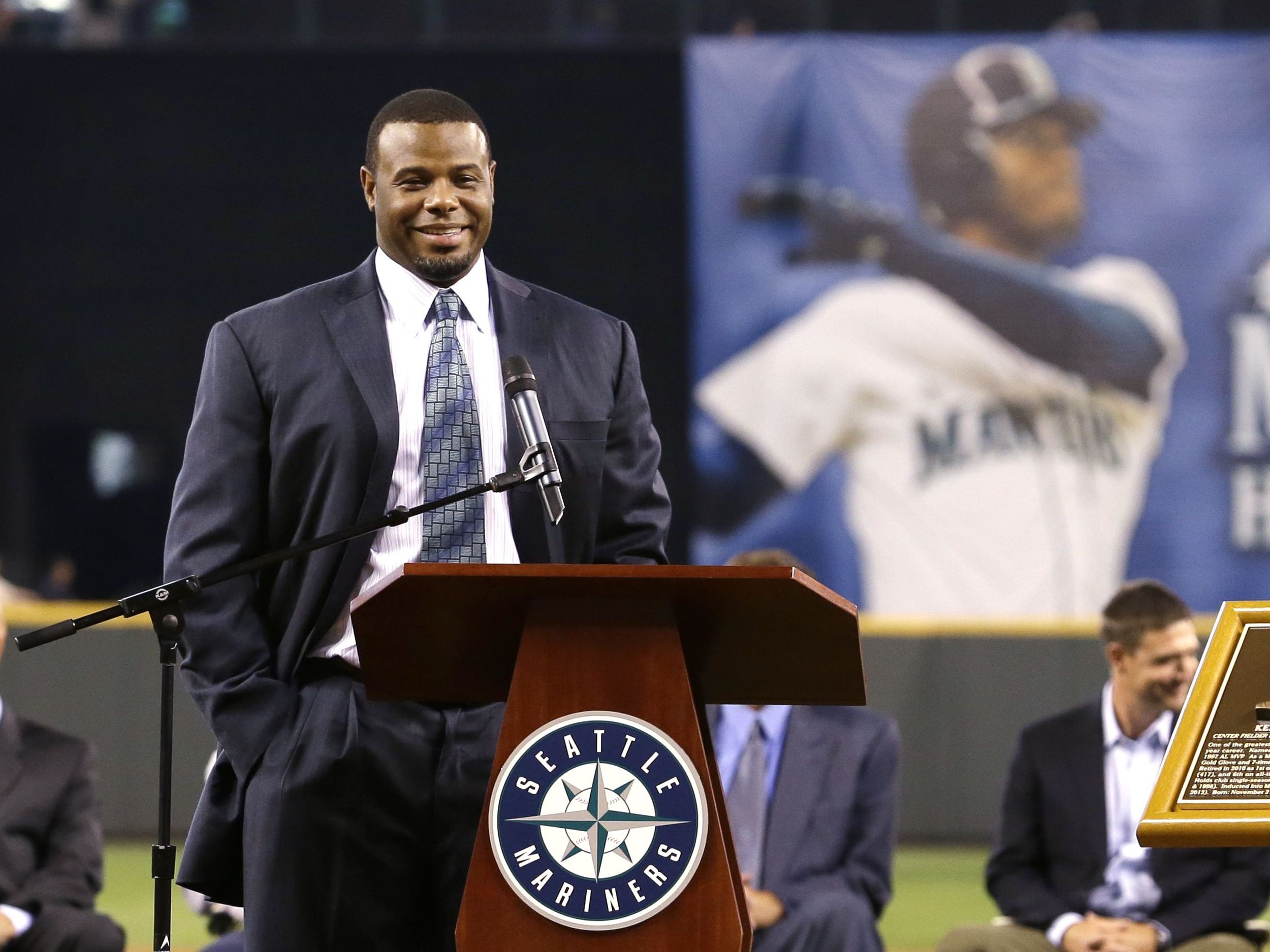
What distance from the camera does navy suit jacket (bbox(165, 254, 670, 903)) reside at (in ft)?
7.94

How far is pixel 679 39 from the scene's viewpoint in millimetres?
11797

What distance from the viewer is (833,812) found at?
4.52 meters

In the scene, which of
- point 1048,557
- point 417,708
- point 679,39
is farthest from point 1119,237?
point 417,708

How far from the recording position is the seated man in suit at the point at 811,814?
14.3 feet

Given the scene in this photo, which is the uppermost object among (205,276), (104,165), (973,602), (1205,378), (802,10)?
(802,10)

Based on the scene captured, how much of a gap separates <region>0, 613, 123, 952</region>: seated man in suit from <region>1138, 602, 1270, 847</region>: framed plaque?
8.97ft

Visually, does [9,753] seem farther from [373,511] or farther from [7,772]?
[373,511]

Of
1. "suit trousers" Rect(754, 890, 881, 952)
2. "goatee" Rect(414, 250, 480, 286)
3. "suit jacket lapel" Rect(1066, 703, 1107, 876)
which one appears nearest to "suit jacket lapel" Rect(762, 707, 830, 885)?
"suit trousers" Rect(754, 890, 881, 952)

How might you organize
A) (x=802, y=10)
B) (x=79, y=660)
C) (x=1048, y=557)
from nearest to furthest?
(x=79, y=660) → (x=1048, y=557) → (x=802, y=10)

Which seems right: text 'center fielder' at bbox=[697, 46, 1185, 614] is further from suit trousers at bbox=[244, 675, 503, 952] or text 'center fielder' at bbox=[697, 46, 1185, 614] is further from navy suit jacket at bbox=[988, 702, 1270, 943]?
suit trousers at bbox=[244, 675, 503, 952]

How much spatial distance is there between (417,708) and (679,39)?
9.88 metres

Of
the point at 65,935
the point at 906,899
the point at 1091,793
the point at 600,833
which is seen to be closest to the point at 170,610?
the point at 600,833

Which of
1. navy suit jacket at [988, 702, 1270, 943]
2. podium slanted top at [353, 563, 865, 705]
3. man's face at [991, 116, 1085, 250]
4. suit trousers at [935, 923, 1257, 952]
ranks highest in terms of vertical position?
man's face at [991, 116, 1085, 250]

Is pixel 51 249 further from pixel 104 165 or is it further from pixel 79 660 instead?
pixel 79 660
